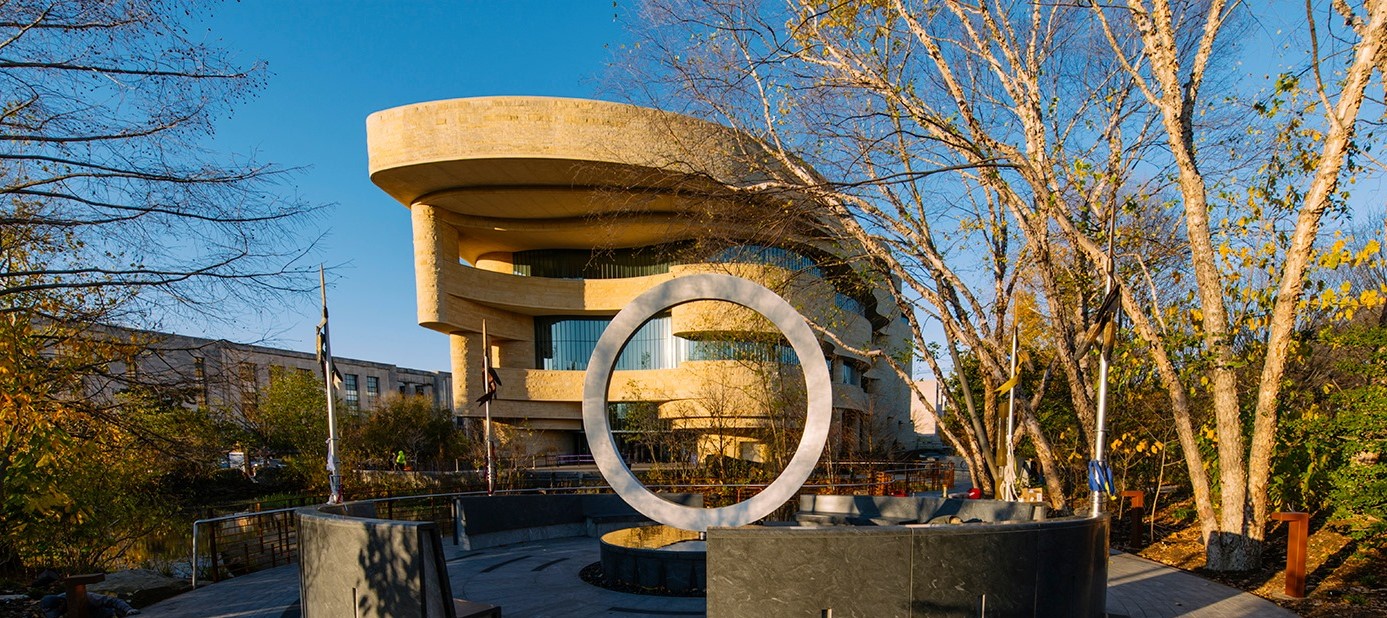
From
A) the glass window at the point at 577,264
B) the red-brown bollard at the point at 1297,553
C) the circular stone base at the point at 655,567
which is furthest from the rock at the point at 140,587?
the glass window at the point at 577,264

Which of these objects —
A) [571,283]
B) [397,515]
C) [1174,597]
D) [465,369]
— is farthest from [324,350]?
[571,283]

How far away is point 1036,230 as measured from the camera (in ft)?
36.4

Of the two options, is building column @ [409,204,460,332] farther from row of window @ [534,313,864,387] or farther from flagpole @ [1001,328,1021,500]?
flagpole @ [1001,328,1021,500]

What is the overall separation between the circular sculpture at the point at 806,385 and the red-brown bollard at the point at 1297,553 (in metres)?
5.99

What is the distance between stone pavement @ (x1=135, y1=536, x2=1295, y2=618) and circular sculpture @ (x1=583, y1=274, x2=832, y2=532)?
1180mm

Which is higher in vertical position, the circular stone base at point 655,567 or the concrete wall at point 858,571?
the concrete wall at point 858,571

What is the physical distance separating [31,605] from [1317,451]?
18961 millimetres

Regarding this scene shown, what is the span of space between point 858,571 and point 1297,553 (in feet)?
23.2

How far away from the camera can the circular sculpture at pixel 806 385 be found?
8.77 metres

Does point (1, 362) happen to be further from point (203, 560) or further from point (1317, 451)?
point (1317, 451)

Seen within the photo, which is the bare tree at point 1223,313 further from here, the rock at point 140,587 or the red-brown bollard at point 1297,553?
the rock at point 140,587

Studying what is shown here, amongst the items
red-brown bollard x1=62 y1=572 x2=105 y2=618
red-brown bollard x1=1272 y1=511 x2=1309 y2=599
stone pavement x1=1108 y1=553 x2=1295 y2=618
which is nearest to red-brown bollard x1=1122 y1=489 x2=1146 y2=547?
stone pavement x1=1108 y1=553 x2=1295 y2=618

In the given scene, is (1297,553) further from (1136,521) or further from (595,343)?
(595,343)

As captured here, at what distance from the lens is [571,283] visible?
4522cm
